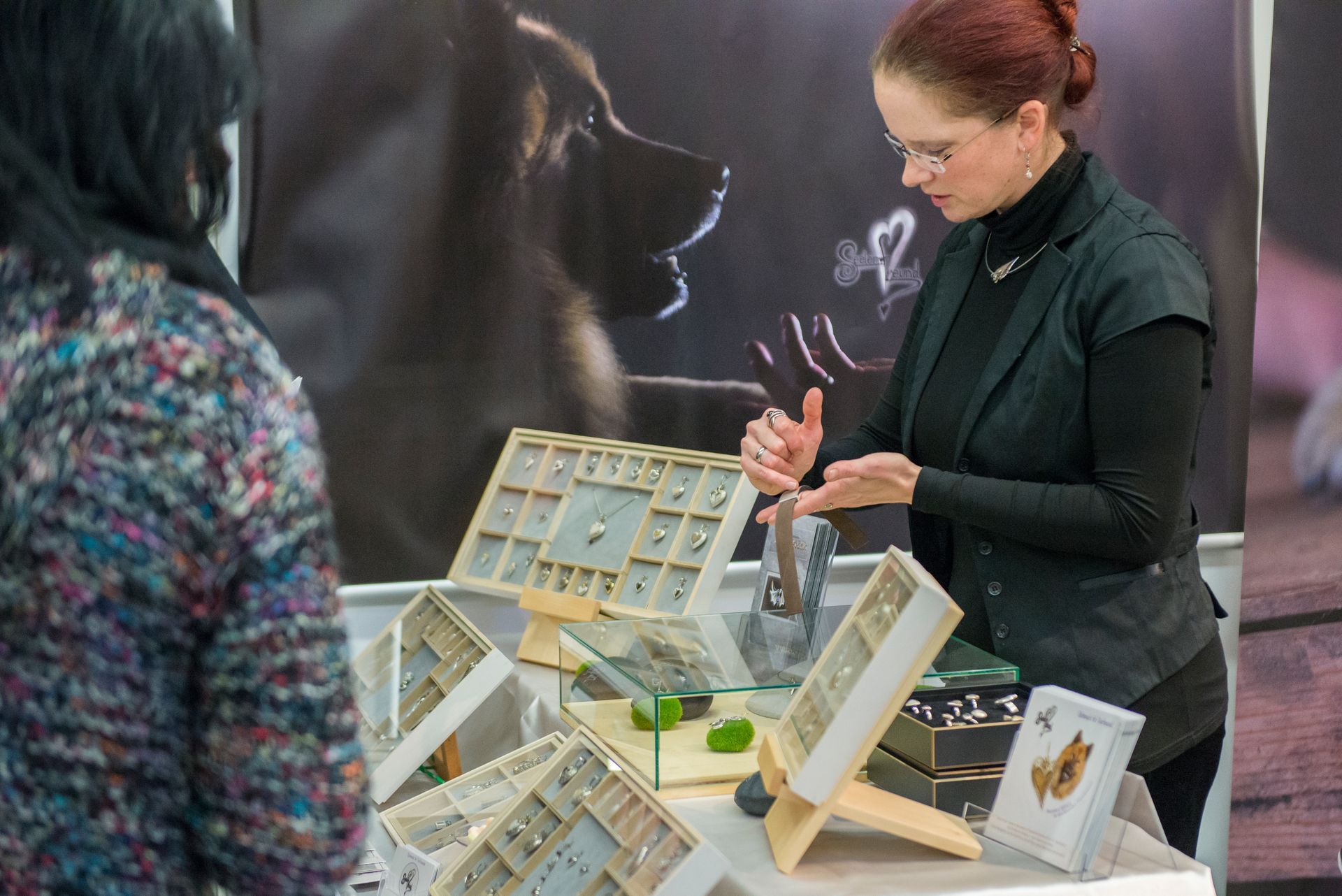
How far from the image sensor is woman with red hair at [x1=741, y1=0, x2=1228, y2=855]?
62.2 inches

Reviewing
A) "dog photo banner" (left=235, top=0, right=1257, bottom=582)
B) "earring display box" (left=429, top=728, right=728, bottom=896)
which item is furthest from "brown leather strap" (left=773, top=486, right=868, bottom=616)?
"dog photo banner" (left=235, top=0, right=1257, bottom=582)

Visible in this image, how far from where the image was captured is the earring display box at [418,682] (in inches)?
83.8

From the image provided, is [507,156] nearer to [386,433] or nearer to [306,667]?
[386,433]

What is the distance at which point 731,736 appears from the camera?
1.56 m

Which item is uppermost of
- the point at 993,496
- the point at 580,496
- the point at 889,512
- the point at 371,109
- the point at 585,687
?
the point at 371,109

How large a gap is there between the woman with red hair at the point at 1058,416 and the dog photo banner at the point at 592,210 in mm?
1130

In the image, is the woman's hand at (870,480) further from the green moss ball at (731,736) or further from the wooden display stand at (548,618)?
the wooden display stand at (548,618)

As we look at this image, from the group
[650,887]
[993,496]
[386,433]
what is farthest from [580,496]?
[650,887]

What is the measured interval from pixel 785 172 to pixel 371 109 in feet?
3.11

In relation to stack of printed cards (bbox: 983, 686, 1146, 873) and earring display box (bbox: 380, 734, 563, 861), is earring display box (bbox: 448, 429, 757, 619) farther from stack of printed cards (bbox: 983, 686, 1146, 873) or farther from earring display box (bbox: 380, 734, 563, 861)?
stack of printed cards (bbox: 983, 686, 1146, 873)

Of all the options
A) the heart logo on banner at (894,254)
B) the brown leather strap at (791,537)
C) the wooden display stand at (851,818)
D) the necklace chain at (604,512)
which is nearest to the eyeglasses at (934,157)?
the brown leather strap at (791,537)

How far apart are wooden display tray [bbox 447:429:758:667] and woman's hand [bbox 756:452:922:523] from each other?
0.57 m

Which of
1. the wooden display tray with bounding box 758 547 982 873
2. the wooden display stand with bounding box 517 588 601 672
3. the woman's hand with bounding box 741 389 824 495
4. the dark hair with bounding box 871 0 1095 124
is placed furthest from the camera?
the wooden display stand with bounding box 517 588 601 672

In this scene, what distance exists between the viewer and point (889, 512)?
3072mm
